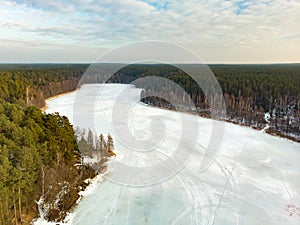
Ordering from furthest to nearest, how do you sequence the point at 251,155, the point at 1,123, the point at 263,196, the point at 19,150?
the point at 251,155 → the point at 263,196 → the point at 1,123 → the point at 19,150

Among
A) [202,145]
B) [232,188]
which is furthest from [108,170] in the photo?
[202,145]

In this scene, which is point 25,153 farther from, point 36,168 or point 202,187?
point 202,187

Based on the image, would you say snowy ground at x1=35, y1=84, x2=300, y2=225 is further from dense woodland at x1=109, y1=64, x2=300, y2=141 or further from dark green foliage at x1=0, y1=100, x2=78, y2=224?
dense woodland at x1=109, y1=64, x2=300, y2=141

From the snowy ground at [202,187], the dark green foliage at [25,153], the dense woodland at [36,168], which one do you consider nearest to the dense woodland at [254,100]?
the snowy ground at [202,187]

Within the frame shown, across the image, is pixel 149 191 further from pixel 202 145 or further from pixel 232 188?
pixel 202 145

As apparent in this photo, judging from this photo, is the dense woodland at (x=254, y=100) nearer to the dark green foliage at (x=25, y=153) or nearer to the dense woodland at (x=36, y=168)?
the dense woodland at (x=36, y=168)

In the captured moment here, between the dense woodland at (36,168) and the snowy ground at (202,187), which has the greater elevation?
the dense woodland at (36,168)

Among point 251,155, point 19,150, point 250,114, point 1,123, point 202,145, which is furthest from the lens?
point 250,114

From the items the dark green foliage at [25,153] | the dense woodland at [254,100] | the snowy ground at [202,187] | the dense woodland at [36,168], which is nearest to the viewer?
the dark green foliage at [25,153]

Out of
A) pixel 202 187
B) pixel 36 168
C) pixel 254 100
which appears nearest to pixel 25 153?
pixel 36 168
